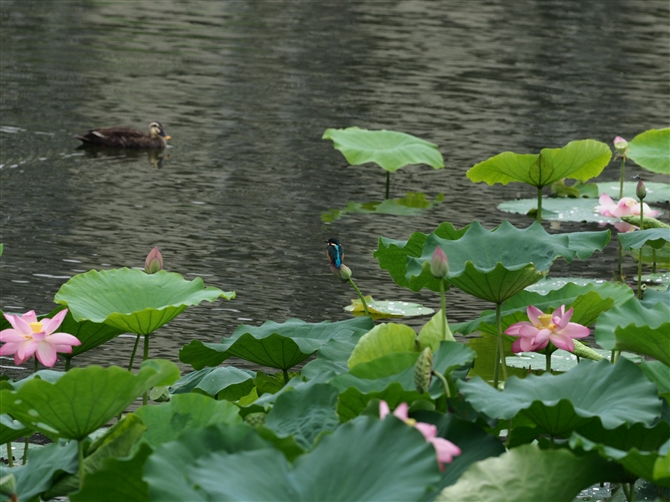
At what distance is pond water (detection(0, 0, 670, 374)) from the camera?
6.25 metres

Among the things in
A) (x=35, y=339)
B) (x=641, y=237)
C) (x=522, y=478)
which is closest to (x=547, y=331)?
(x=522, y=478)

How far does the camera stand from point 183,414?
2.45 m

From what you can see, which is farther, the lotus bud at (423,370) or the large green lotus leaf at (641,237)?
the large green lotus leaf at (641,237)

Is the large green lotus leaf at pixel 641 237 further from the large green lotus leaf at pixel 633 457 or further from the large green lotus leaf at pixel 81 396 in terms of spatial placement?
the large green lotus leaf at pixel 81 396

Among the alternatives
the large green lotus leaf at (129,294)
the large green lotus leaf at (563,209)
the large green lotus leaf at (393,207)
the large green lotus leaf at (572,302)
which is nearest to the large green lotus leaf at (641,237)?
the large green lotus leaf at (572,302)

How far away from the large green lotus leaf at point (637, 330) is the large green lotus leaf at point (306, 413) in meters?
0.65

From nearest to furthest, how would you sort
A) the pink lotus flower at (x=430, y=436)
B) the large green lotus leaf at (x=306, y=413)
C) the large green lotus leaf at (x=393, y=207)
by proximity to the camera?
the pink lotus flower at (x=430, y=436) < the large green lotus leaf at (x=306, y=413) < the large green lotus leaf at (x=393, y=207)

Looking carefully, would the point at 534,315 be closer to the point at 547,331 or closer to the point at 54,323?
the point at 547,331

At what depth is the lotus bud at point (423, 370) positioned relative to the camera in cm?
226

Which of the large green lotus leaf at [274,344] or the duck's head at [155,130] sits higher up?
the large green lotus leaf at [274,344]

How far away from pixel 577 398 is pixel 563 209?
205 inches

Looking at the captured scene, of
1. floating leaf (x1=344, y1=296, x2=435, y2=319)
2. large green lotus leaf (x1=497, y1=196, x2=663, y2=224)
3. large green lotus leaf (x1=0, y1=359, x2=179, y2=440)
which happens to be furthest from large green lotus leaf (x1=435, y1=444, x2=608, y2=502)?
large green lotus leaf (x1=497, y1=196, x2=663, y2=224)

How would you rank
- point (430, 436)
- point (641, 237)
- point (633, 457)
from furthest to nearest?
point (641, 237) → point (633, 457) → point (430, 436)

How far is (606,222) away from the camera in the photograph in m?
7.43
